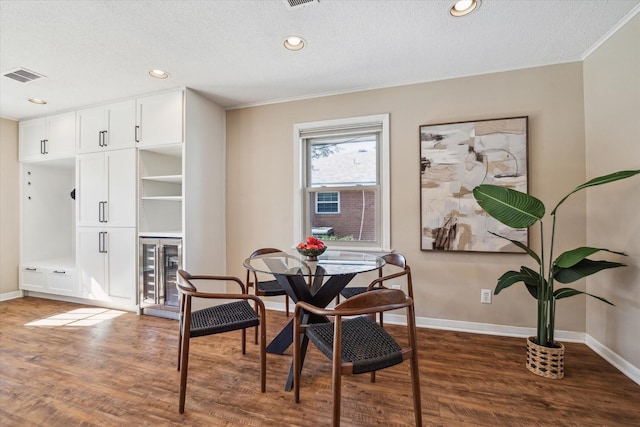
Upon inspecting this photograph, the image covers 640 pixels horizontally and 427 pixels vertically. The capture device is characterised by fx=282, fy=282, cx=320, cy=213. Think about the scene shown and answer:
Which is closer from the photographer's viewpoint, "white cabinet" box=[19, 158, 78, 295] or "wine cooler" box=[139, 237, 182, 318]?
"wine cooler" box=[139, 237, 182, 318]

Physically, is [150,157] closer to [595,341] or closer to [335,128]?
[335,128]

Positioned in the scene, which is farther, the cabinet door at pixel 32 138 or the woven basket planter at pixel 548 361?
the cabinet door at pixel 32 138

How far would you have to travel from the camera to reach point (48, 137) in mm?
3848

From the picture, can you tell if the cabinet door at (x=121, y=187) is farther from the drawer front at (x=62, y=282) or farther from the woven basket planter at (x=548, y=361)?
the woven basket planter at (x=548, y=361)

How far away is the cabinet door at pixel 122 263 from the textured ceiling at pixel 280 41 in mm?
1659

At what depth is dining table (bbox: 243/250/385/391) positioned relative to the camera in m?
1.83

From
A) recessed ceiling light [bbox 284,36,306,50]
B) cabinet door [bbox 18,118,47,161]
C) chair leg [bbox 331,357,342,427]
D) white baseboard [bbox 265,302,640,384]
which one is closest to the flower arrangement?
chair leg [bbox 331,357,342,427]

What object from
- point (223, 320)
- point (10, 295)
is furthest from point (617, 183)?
point (10, 295)

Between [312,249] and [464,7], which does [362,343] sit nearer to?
[312,249]

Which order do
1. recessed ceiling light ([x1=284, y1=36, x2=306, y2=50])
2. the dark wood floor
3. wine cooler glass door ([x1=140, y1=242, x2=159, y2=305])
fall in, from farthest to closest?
wine cooler glass door ([x1=140, y1=242, x2=159, y2=305]), recessed ceiling light ([x1=284, y1=36, x2=306, y2=50]), the dark wood floor

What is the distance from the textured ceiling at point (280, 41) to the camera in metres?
1.90

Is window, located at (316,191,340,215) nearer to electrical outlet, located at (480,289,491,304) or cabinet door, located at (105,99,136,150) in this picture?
electrical outlet, located at (480,289,491,304)

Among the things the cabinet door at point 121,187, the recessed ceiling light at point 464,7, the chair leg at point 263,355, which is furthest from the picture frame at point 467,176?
the cabinet door at point 121,187

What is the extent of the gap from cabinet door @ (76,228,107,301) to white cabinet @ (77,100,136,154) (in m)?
1.07
